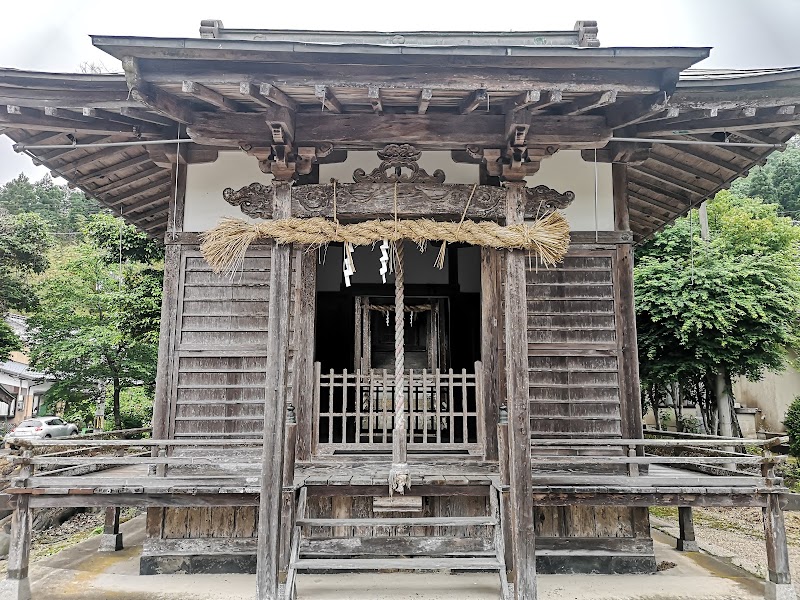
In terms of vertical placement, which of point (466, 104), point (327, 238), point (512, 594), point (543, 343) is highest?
point (466, 104)

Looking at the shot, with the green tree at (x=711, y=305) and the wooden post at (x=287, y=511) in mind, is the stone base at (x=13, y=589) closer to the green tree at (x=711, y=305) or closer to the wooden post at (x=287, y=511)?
the wooden post at (x=287, y=511)

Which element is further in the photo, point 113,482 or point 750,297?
point 750,297

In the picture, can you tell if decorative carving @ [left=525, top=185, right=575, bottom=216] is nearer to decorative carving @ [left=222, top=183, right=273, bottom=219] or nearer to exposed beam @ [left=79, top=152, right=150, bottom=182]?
decorative carving @ [left=222, top=183, right=273, bottom=219]

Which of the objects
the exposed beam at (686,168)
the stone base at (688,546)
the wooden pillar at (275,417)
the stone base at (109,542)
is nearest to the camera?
the wooden pillar at (275,417)

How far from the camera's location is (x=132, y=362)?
16453mm

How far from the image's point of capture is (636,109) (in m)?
4.62

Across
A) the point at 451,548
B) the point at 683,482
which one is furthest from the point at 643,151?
the point at 451,548

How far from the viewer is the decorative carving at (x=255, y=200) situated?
5.10m

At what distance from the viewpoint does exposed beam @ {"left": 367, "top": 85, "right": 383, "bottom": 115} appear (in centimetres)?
425

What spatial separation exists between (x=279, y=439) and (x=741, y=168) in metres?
6.07

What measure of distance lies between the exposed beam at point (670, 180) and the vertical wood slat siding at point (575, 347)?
4.66ft

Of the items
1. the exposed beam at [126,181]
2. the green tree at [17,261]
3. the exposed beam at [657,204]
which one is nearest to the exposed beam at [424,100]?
the exposed beam at [126,181]

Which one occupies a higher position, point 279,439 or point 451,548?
point 279,439

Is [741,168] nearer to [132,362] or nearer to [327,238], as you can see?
[327,238]
